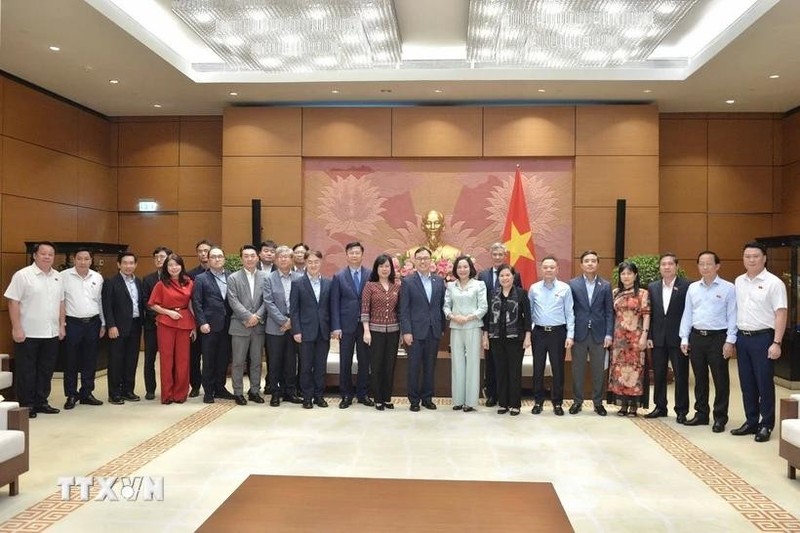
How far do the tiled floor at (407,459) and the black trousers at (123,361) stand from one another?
0.32 meters

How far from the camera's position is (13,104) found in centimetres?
830

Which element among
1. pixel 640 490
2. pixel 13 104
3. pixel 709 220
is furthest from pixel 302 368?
pixel 709 220

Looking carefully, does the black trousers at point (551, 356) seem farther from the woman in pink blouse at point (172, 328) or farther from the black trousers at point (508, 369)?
the woman in pink blouse at point (172, 328)

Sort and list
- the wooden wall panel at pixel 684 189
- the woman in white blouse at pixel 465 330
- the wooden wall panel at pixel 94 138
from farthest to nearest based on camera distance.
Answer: the wooden wall panel at pixel 684 189 → the wooden wall panel at pixel 94 138 → the woman in white blouse at pixel 465 330

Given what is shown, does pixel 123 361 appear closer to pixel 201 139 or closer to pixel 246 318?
pixel 246 318

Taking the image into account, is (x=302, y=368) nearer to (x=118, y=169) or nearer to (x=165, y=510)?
(x=165, y=510)

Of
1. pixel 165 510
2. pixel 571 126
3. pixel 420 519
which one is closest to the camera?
pixel 420 519

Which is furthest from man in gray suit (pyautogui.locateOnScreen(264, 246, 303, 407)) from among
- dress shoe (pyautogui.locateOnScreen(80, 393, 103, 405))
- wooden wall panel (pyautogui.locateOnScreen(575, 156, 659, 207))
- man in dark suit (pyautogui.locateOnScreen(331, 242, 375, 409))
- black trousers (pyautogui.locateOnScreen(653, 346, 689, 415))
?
wooden wall panel (pyautogui.locateOnScreen(575, 156, 659, 207))

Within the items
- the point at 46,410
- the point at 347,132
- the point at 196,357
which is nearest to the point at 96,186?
the point at 347,132

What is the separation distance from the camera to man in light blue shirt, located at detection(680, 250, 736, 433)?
17.7ft

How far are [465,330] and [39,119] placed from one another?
669 centimetres

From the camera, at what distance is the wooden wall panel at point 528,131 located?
31.4 ft

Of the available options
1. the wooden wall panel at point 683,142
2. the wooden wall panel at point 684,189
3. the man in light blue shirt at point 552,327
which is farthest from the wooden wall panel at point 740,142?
the man in light blue shirt at point 552,327

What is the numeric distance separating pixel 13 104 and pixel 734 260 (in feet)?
35.0
